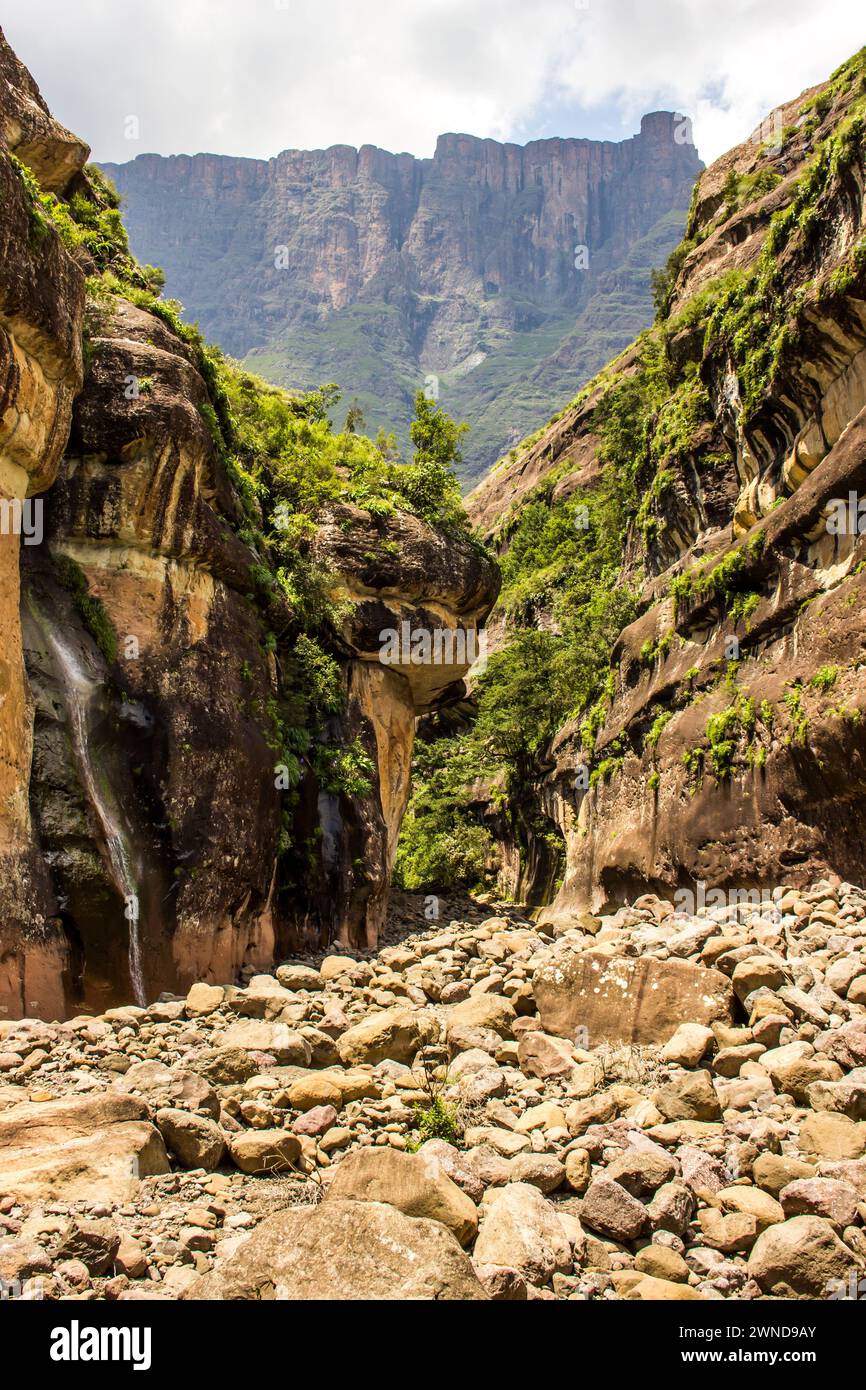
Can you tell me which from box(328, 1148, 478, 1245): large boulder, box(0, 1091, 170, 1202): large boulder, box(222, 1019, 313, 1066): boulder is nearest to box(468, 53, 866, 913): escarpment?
box(222, 1019, 313, 1066): boulder

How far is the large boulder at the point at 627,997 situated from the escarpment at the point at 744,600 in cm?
526

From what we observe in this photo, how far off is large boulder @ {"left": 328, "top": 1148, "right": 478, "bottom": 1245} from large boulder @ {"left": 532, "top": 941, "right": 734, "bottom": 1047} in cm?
403

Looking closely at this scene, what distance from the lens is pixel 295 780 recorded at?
18375 millimetres

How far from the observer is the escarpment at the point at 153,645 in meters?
11.6

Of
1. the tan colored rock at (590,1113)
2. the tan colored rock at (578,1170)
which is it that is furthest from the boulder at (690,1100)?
the tan colored rock at (578,1170)

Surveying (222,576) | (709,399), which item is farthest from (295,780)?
(709,399)

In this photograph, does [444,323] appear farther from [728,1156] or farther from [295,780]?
[728,1156]

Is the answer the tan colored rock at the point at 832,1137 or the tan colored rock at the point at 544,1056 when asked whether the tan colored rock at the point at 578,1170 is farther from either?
the tan colored rock at the point at 544,1056

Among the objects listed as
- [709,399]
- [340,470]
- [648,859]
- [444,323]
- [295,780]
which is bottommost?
[648,859]

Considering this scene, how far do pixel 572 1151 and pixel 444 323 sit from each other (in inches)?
7689

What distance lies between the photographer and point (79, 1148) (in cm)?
578

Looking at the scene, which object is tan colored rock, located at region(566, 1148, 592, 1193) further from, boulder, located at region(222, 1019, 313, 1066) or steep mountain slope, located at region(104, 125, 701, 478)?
steep mountain slope, located at region(104, 125, 701, 478)

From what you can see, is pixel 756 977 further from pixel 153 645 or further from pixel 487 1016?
pixel 153 645

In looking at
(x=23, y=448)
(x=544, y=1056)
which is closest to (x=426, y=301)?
(x=23, y=448)
